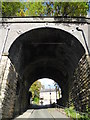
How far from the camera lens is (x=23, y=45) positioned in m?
14.4

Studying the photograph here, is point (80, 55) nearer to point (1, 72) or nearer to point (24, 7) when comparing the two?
point (1, 72)

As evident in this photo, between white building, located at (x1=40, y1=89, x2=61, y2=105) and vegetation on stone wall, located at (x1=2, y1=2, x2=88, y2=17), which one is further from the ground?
vegetation on stone wall, located at (x1=2, y1=2, x2=88, y2=17)

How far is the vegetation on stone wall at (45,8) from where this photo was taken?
17.1 meters

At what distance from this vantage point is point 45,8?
19609 mm

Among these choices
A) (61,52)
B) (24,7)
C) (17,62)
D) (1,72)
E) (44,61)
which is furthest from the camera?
(24,7)

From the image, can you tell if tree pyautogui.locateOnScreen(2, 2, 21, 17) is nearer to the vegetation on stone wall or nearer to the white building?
the vegetation on stone wall

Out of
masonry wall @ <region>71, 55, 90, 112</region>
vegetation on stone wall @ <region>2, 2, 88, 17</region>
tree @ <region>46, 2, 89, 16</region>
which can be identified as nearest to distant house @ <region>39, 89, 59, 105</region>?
vegetation on stone wall @ <region>2, 2, 88, 17</region>

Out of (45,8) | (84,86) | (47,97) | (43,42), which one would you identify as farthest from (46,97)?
(84,86)

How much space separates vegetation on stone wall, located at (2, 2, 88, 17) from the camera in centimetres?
1706

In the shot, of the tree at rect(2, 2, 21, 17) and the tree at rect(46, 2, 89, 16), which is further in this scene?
the tree at rect(2, 2, 21, 17)

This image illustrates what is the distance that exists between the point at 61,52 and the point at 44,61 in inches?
163

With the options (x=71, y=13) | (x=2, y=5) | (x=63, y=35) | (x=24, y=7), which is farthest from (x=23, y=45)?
(x=24, y=7)

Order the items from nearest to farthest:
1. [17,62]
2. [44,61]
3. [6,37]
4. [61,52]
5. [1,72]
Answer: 1. [1,72]
2. [6,37]
3. [17,62]
4. [61,52]
5. [44,61]

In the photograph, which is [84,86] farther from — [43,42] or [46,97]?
[46,97]
